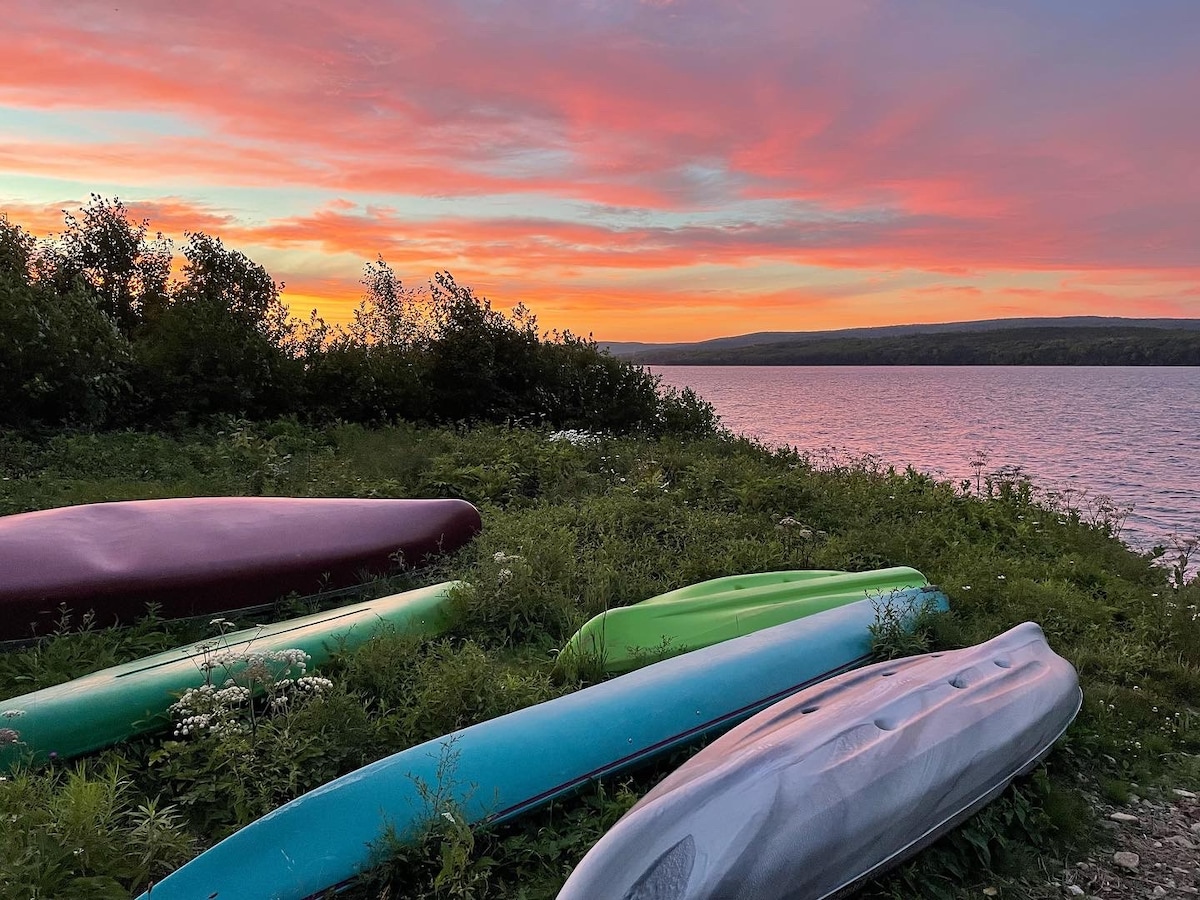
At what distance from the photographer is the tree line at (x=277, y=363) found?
10773 millimetres

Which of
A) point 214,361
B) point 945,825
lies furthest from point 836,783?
point 214,361

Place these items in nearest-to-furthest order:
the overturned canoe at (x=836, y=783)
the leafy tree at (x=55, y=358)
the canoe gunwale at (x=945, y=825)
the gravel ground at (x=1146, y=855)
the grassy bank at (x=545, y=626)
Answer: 1. the overturned canoe at (x=836, y=783)
2. the canoe gunwale at (x=945, y=825)
3. the grassy bank at (x=545, y=626)
4. the gravel ground at (x=1146, y=855)
5. the leafy tree at (x=55, y=358)

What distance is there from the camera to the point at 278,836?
2.49 meters

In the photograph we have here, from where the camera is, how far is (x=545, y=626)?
15.6ft

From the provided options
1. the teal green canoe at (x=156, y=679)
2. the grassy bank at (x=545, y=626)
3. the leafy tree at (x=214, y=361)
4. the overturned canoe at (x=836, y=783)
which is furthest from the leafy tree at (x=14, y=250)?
the overturned canoe at (x=836, y=783)

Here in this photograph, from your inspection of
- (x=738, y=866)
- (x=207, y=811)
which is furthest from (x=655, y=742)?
(x=207, y=811)

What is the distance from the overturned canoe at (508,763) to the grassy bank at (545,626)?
125 millimetres

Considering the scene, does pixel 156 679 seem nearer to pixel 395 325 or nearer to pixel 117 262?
pixel 395 325

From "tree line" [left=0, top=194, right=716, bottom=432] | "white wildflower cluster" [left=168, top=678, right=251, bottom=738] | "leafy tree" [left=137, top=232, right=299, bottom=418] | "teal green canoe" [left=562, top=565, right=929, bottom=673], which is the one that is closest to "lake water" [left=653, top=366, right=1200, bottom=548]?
"tree line" [left=0, top=194, right=716, bottom=432]

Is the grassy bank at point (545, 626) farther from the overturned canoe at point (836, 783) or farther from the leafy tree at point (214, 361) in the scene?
the leafy tree at point (214, 361)

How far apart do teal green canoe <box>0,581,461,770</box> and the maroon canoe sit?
2.15 feet

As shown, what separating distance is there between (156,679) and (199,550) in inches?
60.9

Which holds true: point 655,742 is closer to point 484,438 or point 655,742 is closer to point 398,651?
point 398,651

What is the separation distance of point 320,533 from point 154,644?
135 centimetres
